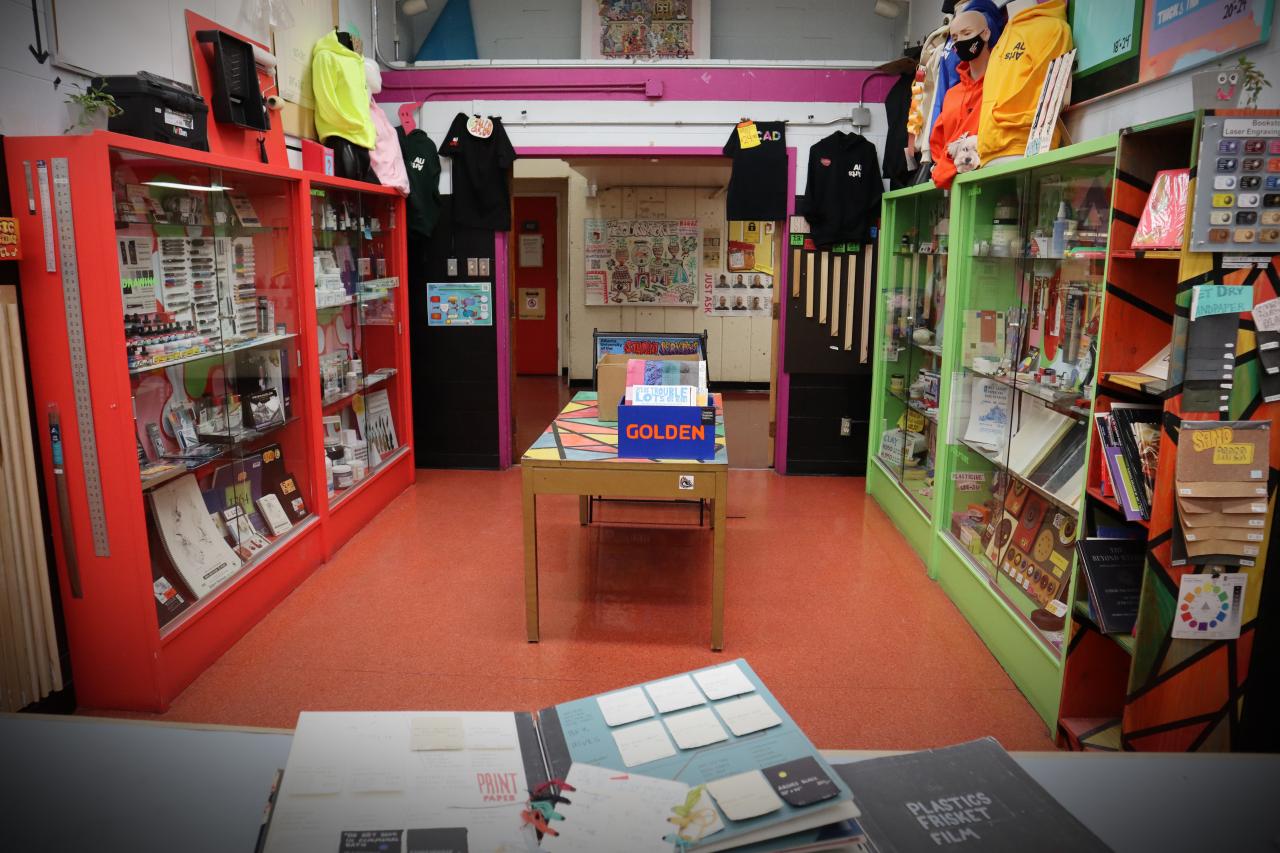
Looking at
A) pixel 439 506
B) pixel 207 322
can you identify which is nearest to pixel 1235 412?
pixel 207 322

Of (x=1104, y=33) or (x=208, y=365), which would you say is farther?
(x=208, y=365)

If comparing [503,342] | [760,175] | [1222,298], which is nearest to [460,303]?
[503,342]

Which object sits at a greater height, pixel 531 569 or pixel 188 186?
pixel 188 186

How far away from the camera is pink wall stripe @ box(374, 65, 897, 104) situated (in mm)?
6379

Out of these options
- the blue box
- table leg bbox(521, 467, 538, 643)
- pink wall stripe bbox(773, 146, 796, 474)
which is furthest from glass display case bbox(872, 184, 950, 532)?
table leg bbox(521, 467, 538, 643)

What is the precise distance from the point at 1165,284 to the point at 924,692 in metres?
1.71

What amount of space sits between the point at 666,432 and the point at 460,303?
3415mm

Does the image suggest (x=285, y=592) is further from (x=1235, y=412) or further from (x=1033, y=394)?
(x=1235, y=412)

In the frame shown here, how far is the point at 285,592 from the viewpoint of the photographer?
14.5 ft

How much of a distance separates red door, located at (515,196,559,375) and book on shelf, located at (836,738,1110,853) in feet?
33.9

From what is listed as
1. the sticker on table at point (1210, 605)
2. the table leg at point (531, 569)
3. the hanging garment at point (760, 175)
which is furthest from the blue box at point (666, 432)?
the hanging garment at point (760, 175)

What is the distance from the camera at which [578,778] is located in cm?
119

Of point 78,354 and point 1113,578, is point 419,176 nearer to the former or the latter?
point 78,354

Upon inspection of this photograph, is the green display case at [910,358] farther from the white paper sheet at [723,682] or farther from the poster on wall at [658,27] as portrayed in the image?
the white paper sheet at [723,682]
